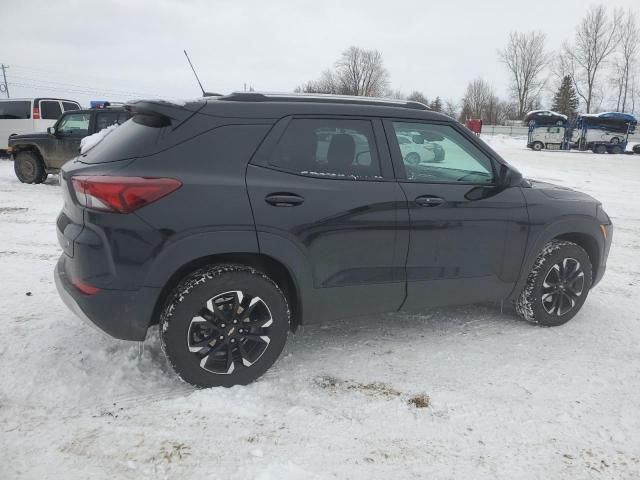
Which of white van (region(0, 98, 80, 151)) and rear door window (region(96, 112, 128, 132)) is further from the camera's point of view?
white van (region(0, 98, 80, 151))

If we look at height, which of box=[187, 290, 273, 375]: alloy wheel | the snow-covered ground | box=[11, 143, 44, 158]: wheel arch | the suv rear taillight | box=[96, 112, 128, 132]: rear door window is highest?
box=[96, 112, 128, 132]: rear door window

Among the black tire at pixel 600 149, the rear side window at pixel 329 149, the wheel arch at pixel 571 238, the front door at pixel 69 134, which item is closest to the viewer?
the rear side window at pixel 329 149

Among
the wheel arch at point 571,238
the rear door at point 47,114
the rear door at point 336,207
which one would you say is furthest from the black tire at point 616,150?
the rear door at point 336,207

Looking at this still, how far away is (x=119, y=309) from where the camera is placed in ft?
8.65

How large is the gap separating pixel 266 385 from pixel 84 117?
986 centimetres

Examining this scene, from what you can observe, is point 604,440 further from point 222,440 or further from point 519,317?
point 222,440

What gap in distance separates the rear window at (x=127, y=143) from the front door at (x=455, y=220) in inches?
60.1

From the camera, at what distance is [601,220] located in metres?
4.01

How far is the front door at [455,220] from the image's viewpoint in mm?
3230

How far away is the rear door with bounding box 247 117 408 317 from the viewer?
9.24 feet

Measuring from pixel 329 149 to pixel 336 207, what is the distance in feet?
1.32

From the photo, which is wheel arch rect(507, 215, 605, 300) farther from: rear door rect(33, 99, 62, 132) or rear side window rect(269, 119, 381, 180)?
rear door rect(33, 99, 62, 132)

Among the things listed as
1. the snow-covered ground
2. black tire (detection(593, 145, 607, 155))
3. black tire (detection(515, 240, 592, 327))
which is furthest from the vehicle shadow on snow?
black tire (detection(593, 145, 607, 155))

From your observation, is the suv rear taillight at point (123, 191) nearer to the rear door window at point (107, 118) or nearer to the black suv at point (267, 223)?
the black suv at point (267, 223)
